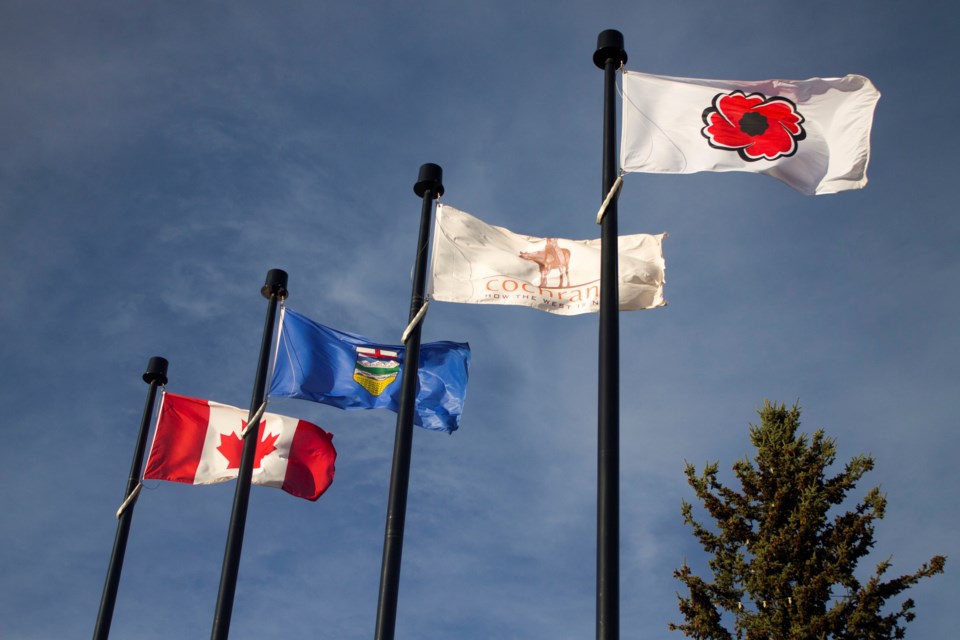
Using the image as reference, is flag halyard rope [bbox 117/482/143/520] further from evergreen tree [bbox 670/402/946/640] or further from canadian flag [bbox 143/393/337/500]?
evergreen tree [bbox 670/402/946/640]

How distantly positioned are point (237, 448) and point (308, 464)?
1532mm

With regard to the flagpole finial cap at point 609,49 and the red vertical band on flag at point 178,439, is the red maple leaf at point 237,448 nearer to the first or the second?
the red vertical band on flag at point 178,439

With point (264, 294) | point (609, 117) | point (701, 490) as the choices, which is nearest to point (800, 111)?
point (609, 117)

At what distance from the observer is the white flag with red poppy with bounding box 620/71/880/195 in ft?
41.9

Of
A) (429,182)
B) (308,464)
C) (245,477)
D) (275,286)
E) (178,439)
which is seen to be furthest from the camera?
(178,439)

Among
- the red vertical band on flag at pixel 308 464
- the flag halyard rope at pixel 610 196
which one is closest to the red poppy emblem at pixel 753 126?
the flag halyard rope at pixel 610 196

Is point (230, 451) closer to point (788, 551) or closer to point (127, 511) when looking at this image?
point (127, 511)

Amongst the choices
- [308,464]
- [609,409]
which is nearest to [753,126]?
[609,409]

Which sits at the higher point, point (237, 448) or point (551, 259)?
point (551, 259)

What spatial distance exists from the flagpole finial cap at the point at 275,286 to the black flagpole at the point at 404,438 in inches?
185

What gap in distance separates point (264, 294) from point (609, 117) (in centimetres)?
891

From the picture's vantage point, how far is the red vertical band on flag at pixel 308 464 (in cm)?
2056

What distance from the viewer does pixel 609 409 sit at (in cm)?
959

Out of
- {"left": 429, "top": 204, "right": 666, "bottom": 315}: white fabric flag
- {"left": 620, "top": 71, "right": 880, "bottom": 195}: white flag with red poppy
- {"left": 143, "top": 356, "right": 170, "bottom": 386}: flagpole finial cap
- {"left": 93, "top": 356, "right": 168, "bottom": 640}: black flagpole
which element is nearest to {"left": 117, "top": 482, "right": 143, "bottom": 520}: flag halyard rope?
{"left": 93, "top": 356, "right": 168, "bottom": 640}: black flagpole
